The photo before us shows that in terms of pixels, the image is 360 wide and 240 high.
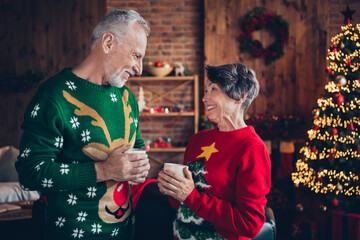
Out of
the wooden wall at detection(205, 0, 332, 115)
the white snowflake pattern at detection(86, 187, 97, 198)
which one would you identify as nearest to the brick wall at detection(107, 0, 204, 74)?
the wooden wall at detection(205, 0, 332, 115)

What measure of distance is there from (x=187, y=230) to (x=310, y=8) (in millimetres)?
4536

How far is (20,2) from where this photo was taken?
206 inches

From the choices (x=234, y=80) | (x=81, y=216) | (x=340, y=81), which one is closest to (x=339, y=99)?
(x=340, y=81)

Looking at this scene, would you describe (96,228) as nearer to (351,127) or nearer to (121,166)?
(121,166)

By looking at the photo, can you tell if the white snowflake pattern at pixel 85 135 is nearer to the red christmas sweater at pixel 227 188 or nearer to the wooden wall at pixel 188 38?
the red christmas sweater at pixel 227 188

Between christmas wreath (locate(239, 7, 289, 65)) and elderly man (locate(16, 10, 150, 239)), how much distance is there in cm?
382

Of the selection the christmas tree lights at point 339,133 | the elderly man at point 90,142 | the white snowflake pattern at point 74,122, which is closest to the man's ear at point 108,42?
the elderly man at point 90,142

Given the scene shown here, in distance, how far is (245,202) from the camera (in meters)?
1.07

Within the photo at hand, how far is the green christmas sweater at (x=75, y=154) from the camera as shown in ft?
3.34

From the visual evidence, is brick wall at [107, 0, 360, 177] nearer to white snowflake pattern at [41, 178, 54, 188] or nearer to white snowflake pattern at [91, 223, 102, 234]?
white snowflake pattern at [91, 223, 102, 234]

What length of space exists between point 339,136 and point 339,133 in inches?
1.3

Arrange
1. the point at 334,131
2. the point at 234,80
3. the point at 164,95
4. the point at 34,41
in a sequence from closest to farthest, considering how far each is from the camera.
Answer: the point at 234,80
the point at 334,131
the point at 164,95
the point at 34,41

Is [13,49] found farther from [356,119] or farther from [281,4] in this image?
[356,119]

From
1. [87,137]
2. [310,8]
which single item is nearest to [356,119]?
[310,8]
